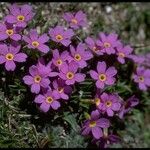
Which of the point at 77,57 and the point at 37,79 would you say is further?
the point at 77,57

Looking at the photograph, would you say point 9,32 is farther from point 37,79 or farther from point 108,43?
point 108,43

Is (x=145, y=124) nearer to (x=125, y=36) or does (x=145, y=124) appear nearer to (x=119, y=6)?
(x=125, y=36)

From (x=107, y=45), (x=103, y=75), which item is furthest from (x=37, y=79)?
(x=107, y=45)

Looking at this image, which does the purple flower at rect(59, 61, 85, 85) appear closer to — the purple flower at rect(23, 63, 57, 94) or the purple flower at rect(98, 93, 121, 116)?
the purple flower at rect(23, 63, 57, 94)

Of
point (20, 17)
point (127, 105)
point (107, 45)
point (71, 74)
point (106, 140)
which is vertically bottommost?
point (106, 140)

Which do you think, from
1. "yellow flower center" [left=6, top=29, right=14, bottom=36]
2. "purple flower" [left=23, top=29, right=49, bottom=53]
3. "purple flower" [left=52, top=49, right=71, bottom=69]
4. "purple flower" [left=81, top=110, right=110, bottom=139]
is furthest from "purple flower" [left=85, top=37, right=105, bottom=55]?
"yellow flower center" [left=6, top=29, right=14, bottom=36]

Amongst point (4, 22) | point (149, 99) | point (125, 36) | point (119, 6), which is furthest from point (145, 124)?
point (4, 22)
